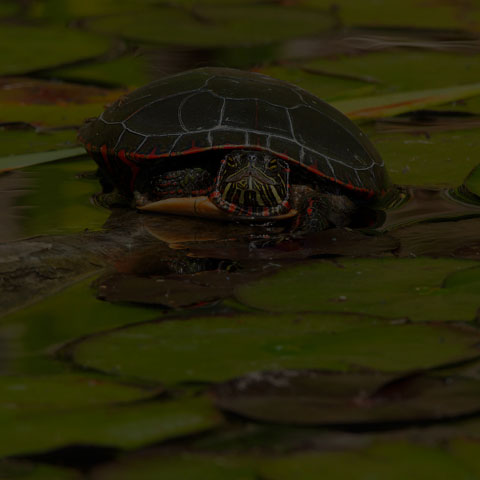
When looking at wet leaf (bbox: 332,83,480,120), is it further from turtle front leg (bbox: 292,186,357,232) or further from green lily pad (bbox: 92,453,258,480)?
green lily pad (bbox: 92,453,258,480)

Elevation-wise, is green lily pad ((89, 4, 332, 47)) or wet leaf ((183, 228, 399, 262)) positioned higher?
green lily pad ((89, 4, 332, 47))

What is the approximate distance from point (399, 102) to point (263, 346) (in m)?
2.90

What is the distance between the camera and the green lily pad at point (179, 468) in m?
1.42

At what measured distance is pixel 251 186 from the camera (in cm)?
304

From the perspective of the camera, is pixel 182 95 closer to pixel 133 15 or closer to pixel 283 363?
pixel 283 363

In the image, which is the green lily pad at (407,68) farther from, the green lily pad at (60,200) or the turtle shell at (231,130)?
the green lily pad at (60,200)

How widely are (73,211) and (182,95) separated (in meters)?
0.58

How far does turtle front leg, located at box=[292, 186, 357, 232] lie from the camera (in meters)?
3.02

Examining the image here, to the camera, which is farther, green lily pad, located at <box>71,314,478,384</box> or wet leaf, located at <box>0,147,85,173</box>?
wet leaf, located at <box>0,147,85,173</box>

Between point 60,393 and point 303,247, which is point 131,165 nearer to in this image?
point 303,247

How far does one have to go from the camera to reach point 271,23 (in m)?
7.32

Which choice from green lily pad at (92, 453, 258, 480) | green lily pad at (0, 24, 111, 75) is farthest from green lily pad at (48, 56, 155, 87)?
green lily pad at (92, 453, 258, 480)

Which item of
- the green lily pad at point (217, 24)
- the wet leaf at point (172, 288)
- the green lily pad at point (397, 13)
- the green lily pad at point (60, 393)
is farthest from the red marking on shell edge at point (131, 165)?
the green lily pad at point (397, 13)

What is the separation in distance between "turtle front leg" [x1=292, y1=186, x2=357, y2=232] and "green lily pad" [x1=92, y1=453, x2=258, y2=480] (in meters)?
1.58
